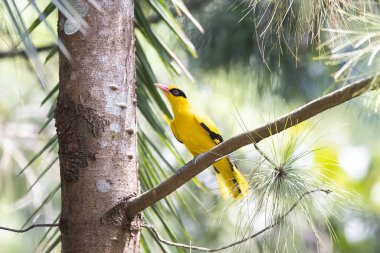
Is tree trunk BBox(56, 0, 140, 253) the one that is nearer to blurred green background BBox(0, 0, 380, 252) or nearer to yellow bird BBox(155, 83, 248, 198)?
blurred green background BBox(0, 0, 380, 252)

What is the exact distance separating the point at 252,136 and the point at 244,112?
2.80m

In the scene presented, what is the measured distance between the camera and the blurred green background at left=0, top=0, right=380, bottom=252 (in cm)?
204

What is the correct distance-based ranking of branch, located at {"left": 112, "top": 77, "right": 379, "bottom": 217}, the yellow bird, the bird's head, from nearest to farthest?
branch, located at {"left": 112, "top": 77, "right": 379, "bottom": 217}, the yellow bird, the bird's head

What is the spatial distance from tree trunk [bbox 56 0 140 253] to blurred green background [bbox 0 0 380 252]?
5.3 inches

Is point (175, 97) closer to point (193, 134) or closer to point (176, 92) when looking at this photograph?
point (176, 92)

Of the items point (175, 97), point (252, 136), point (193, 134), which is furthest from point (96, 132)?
point (175, 97)

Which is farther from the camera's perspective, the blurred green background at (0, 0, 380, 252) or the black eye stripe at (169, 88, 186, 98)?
the black eye stripe at (169, 88, 186, 98)

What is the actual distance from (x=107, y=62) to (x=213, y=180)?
10.1ft

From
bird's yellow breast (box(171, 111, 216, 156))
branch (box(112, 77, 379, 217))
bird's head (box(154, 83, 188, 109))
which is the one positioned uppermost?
bird's head (box(154, 83, 188, 109))

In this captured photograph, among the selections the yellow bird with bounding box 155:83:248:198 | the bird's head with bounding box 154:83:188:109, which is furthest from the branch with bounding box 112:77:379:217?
the bird's head with bounding box 154:83:188:109

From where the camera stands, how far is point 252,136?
184 centimetres

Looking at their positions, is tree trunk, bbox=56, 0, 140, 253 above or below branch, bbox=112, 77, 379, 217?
above

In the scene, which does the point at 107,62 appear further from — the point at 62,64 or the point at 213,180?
the point at 213,180

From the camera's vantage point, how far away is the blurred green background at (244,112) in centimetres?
204
